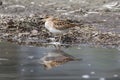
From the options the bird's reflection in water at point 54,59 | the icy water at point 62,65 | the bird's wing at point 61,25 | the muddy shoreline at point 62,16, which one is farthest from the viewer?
the muddy shoreline at point 62,16

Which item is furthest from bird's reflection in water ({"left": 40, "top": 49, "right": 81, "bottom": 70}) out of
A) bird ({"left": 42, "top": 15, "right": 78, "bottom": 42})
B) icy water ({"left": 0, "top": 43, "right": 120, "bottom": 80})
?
bird ({"left": 42, "top": 15, "right": 78, "bottom": 42})

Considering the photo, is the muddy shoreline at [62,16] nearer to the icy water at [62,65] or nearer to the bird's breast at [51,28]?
the bird's breast at [51,28]

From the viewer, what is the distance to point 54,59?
9.80 meters

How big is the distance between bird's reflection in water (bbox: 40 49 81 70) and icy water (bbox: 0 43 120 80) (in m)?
0.10

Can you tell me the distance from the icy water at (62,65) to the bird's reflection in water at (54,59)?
4.1 inches

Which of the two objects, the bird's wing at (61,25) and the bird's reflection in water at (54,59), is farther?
the bird's wing at (61,25)

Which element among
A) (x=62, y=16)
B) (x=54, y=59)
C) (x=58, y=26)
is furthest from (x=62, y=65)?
(x=62, y=16)

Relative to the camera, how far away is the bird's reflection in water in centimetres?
927

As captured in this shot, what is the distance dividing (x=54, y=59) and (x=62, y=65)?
608mm

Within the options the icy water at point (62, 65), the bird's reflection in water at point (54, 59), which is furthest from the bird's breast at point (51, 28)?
the bird's reflection in water at point (54, 59)

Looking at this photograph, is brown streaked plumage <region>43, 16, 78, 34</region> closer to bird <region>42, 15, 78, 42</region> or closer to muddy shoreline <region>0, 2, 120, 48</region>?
bird <region>42, 15, 78, 42</region>

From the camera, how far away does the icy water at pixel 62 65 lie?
328 inches

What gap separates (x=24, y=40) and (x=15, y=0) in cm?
689

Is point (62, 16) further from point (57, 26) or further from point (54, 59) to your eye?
point (54, 59)
